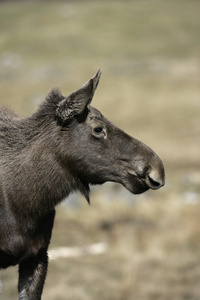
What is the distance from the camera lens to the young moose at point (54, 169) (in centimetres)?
731

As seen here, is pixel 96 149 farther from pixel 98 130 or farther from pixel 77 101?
pixel 77 101

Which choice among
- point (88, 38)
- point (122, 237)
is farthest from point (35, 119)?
point (88, 38)

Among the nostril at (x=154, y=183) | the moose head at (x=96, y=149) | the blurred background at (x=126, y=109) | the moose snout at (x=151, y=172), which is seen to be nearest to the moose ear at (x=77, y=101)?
the moose head at (x=96, y=149)

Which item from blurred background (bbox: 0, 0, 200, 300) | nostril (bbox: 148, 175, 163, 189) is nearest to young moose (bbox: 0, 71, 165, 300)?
nostril (bbox: 148, 175, 163, 189)

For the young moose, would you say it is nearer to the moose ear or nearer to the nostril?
the moose ear

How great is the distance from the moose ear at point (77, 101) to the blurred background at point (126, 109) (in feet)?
1.56

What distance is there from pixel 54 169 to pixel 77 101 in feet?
2.73

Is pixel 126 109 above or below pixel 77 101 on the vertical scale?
below

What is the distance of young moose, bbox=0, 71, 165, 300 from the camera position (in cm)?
731

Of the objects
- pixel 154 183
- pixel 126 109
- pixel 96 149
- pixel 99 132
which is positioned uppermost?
pixel 99 132

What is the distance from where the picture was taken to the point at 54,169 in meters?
7.38

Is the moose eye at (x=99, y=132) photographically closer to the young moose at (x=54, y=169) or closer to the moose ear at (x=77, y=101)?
the young moose at (x=54, y=169)

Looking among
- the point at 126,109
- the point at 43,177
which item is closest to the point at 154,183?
the point at 43,177

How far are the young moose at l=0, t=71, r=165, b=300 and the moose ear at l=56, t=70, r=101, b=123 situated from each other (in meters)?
0.01
